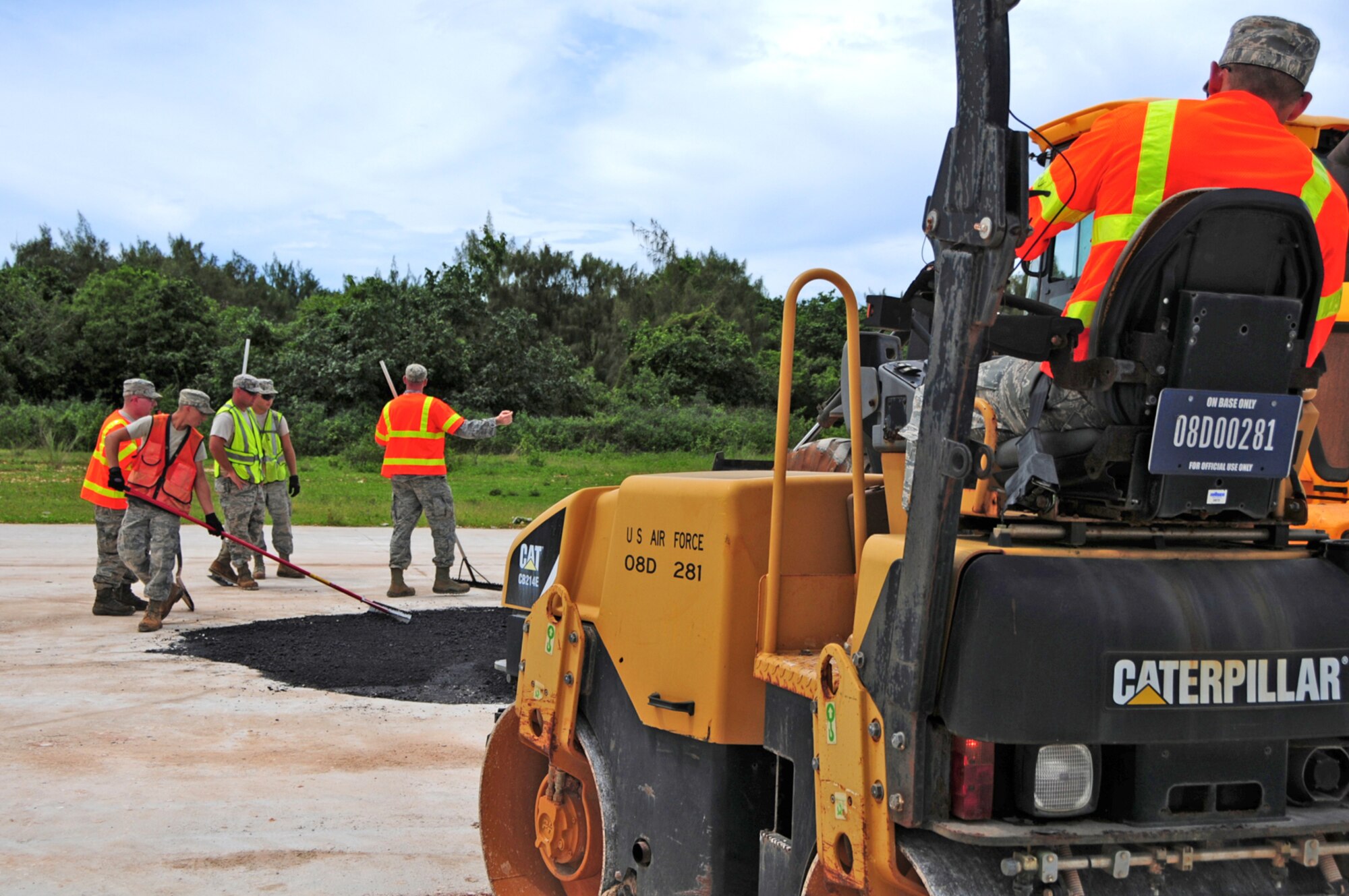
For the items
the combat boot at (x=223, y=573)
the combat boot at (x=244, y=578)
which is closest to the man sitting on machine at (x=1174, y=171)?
the combat boot at (x=244, y=578)

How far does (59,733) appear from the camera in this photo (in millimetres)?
6305

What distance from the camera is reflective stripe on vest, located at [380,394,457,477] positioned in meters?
11.3

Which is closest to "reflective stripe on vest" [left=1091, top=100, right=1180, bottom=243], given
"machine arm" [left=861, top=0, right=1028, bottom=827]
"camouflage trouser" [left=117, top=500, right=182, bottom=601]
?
"machine arm" [left=861, top=0, right=1028, bottom=827]

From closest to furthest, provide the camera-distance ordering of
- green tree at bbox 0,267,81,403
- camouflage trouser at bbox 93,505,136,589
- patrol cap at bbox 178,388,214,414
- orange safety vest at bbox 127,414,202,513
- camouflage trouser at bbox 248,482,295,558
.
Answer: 1. orange safety vest at bbox 127,414,202,513
2. patrol cap at bbox 178,388,214,414
3. camouflage trouser at bbox 93,505,136,589
4. camouflage trouser at bbox 248,482,295,558
5. green tree at bbox 0,267,81,403

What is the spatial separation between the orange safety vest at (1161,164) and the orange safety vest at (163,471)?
27.9ft

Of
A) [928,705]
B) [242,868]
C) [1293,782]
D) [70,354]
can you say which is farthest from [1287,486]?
[70,354]

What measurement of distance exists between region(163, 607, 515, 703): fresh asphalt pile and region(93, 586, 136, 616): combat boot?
3.22 feet

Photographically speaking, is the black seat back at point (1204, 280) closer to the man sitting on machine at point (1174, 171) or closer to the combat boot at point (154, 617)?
the man sitting on machine at point (1174, 171)

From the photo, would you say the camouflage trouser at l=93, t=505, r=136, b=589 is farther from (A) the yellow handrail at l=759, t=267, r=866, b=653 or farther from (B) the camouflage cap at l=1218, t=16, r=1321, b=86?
(B) the camouflage cap at l=1218, t=16, r=1321, b=86

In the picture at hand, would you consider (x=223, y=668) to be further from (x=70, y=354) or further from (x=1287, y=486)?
(x=70, y=354)

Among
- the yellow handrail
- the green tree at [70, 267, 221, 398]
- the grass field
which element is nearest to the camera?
the yellow handrail

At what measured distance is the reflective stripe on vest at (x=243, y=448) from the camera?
11633mm

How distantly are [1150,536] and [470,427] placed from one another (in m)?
9.53

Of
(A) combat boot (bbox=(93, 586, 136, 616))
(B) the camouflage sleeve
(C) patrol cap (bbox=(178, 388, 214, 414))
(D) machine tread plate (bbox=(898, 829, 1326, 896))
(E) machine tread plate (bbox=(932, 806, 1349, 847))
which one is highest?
(C) patrol cap (bbox=(178, 388, 214, 414))
